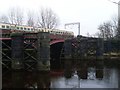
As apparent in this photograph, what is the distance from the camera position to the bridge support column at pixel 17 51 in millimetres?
30766

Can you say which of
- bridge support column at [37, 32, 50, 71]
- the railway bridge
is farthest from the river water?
the railway bridge

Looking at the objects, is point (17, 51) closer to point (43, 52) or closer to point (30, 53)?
point (30, 53)

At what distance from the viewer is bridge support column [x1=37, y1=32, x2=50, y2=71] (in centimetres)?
2956

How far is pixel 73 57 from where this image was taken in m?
56.9

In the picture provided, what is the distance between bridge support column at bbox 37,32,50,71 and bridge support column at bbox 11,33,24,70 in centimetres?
242

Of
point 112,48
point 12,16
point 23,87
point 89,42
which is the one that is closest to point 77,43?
point 89,42

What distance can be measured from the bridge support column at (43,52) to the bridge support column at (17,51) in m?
2.42

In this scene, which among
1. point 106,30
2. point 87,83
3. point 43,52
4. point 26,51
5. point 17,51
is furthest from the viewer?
point 106,30

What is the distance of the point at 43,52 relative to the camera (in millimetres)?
29734

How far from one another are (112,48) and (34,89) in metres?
52.1

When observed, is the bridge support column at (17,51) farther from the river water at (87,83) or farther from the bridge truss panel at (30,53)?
the river water at (87,83)

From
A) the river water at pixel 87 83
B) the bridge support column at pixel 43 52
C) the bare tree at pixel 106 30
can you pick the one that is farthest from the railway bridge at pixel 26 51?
the bare tree at pixel 106 30

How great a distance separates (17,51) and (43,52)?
3.37m

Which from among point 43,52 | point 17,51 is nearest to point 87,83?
point 43,52
